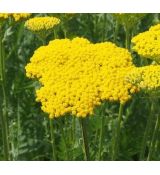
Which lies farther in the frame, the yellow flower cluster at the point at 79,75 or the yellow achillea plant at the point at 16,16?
the yellow achillea plant at the point at 16,16

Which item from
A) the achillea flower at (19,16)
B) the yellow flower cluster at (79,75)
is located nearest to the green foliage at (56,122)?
the achillea flower at (19,16)

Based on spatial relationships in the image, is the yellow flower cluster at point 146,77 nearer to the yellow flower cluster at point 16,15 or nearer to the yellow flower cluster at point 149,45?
the yellow flower cluster at point 149,45

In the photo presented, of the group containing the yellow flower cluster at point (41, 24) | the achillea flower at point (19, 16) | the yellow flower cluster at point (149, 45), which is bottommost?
the yellow flower cluster at point (149, 45)

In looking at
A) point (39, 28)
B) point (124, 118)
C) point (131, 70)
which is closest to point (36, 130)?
point (124, 118)

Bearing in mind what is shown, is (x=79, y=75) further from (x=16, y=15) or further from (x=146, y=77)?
(x=16, y=15)

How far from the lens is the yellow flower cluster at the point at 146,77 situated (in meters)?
0.76

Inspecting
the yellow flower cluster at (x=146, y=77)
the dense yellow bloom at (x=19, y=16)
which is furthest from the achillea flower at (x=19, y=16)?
the yellow flower cluster at (x=146, y=77)

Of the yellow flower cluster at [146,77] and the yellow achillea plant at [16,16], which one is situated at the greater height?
the yellow achillea plant at [16,16]

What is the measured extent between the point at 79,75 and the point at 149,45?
0.11 m

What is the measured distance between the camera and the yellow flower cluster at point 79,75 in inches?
29.7

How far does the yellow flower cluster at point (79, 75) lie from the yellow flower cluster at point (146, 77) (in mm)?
13

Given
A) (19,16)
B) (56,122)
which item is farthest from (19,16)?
(56,122)

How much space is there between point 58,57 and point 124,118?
367mm
